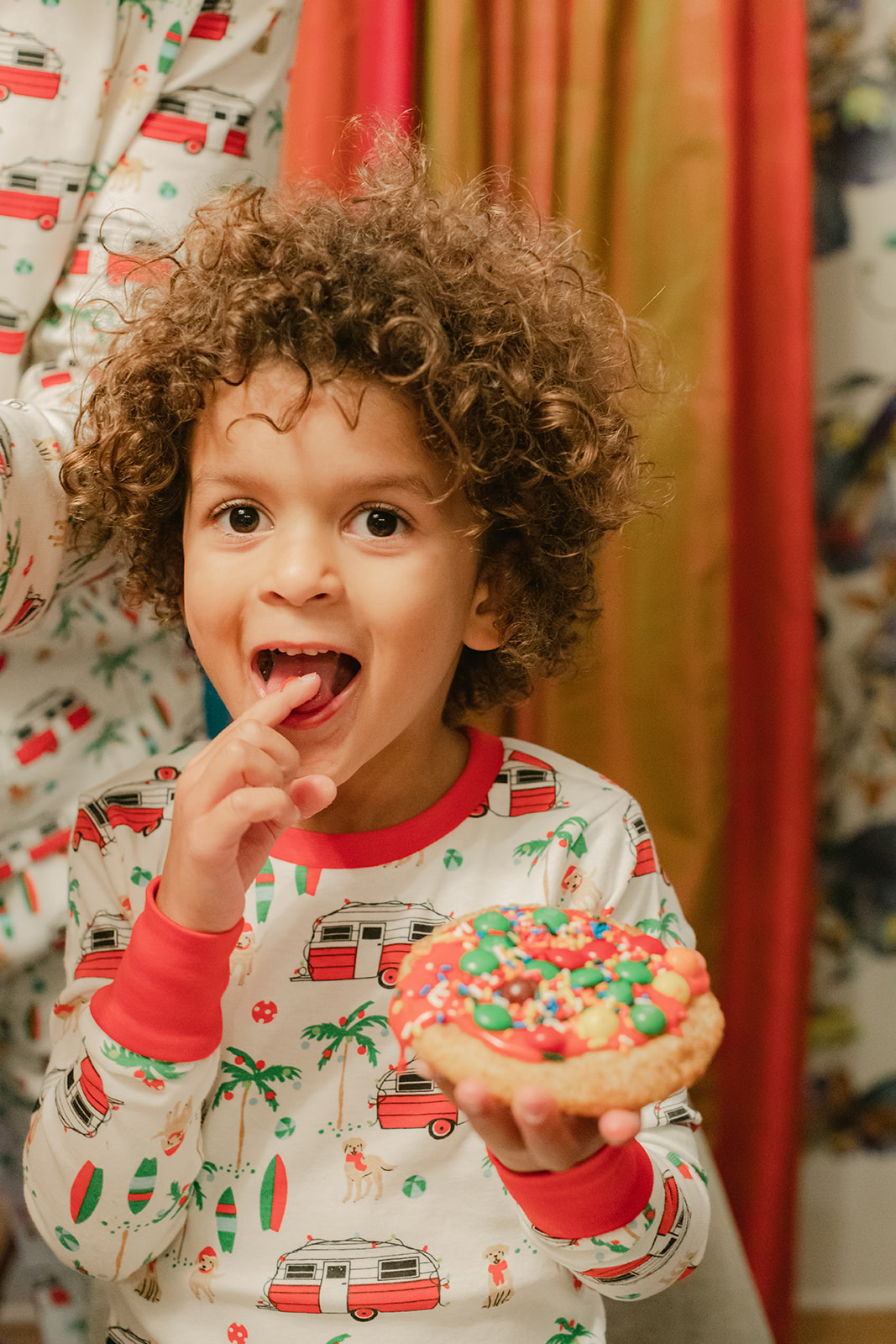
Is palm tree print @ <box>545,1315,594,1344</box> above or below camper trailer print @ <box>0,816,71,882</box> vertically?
below

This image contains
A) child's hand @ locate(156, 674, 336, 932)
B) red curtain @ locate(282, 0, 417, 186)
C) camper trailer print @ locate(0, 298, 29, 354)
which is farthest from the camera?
red curtain @ locate(282, 0, 417, 186)

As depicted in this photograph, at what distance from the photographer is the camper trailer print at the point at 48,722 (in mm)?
900

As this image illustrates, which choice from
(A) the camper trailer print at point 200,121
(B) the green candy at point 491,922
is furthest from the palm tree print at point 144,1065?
(A) the camper trailer print at point 200,121

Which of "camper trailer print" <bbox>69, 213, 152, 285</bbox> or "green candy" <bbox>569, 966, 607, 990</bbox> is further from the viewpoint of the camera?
"camper trailer print" <bbox>69, 213, 152, 285</bbox>

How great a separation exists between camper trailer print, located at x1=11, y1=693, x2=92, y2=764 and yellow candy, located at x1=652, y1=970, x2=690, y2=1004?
53 cm

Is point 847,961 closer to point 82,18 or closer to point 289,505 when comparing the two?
point 289,505

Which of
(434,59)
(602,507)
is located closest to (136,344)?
(602,507)

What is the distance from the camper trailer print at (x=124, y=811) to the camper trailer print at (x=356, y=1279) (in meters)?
0.33

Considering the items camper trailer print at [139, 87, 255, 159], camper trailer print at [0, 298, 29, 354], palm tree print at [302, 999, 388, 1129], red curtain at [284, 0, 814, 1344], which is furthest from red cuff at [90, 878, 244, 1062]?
red curtain at [284, 0, 814, 1344]

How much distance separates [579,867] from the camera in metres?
0.86

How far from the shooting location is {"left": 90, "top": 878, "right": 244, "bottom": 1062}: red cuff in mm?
709

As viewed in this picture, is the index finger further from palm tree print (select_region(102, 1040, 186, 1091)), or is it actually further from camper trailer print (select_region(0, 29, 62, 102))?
camper trailer print (select_region(0, 29, 62, 102))

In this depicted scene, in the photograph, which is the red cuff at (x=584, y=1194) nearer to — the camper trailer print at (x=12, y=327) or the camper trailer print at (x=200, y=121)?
the camper trailer print at (x=12, y=327)

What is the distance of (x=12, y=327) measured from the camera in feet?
2.96
